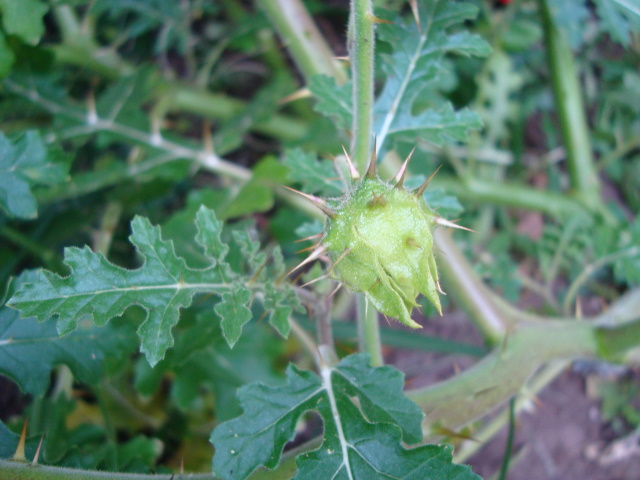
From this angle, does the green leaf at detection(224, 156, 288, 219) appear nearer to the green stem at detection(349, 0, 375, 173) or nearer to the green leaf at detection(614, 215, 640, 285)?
the green stem at detection(349, 0, 375, 173)

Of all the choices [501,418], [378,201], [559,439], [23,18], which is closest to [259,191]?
[23,18]

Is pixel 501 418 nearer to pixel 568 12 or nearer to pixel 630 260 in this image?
pixel 630 260

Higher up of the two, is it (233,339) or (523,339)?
(233,339)

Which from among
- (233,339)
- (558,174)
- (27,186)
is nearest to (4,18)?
(27,186)

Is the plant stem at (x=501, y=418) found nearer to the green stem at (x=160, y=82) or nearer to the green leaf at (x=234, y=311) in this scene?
the green leaf at (x=234, y=311)

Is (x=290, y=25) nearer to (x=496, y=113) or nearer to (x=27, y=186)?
(x=27, y=186)

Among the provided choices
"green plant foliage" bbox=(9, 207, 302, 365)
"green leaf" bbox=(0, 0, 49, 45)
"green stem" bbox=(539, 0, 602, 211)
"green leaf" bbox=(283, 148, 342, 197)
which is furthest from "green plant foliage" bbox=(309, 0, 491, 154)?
"green stem" bbox=(539, 0, 602, 211)
